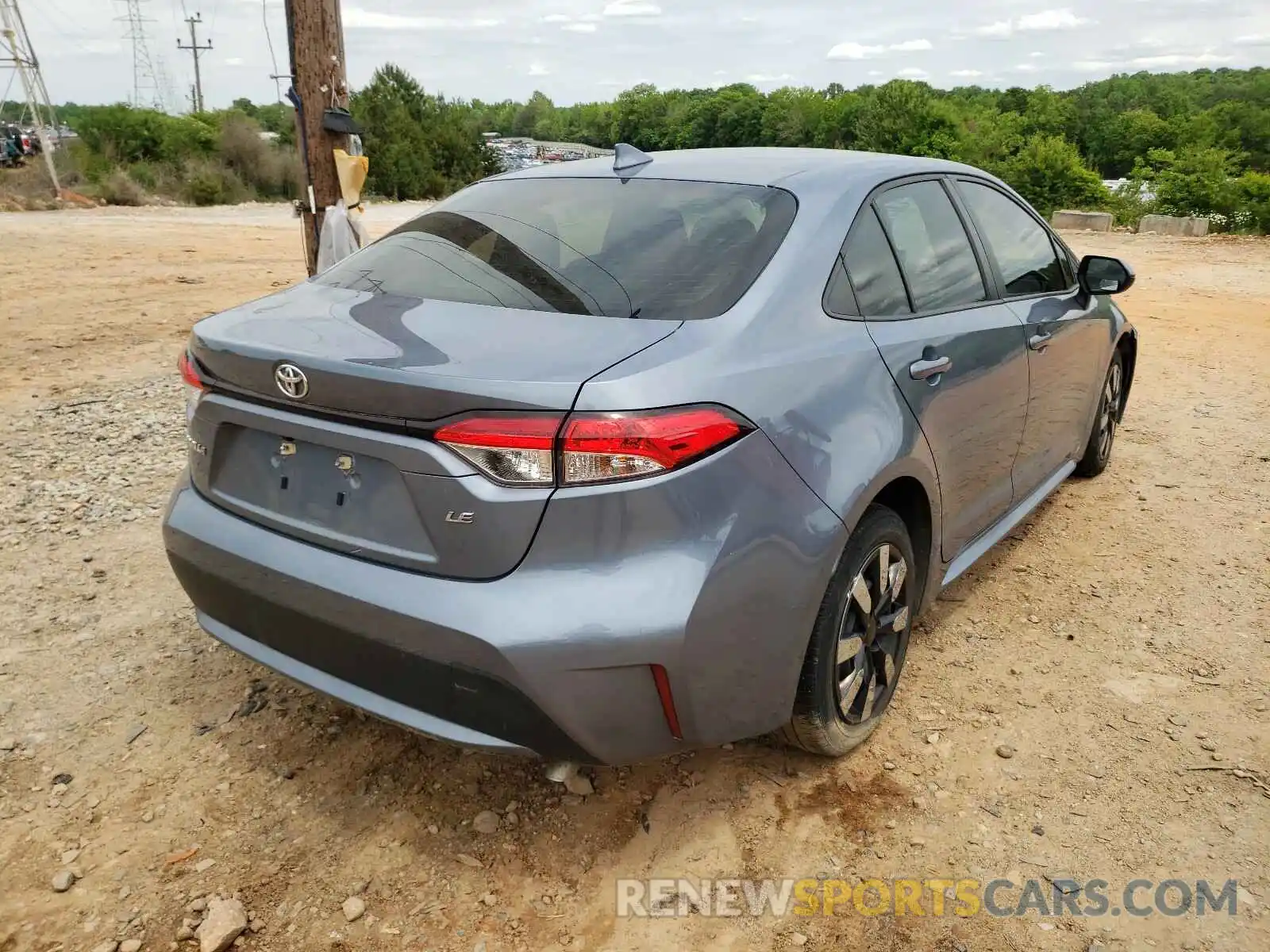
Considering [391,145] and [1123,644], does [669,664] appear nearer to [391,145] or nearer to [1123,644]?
[1123,644]

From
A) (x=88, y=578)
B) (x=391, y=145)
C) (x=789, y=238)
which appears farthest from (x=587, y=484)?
(x=391, y=145)

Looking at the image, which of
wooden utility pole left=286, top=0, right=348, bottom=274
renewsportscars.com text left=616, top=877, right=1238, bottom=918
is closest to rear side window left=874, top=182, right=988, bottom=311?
renewsportscars.com text left=616, top=877, right=1238, bottom=918

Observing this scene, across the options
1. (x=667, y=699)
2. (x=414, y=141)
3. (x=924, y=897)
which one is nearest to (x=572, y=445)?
(x=667, y=699)

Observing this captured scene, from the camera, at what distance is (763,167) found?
287cm

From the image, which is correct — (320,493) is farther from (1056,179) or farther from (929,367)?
(1056,179)

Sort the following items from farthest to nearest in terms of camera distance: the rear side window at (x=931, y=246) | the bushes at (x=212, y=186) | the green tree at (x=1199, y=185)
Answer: the bushes at (x=212, y=186) → the green tree at (x=1199, y=185) → the rear side window at (x=931, y=246)

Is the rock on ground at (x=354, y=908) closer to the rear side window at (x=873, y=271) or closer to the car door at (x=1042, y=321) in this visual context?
the rear side window at (x=873, y=271)

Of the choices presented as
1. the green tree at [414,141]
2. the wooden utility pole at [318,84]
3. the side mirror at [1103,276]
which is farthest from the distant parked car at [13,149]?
the side mirror at [1103,276]

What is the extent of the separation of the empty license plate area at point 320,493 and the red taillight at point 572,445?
0.21 metres

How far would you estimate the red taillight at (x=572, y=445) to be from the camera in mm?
1846

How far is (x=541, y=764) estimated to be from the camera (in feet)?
8.92

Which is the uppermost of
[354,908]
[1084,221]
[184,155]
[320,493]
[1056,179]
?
[1056,179]

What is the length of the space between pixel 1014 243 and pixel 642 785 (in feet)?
8.22

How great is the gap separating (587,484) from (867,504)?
0.84m
